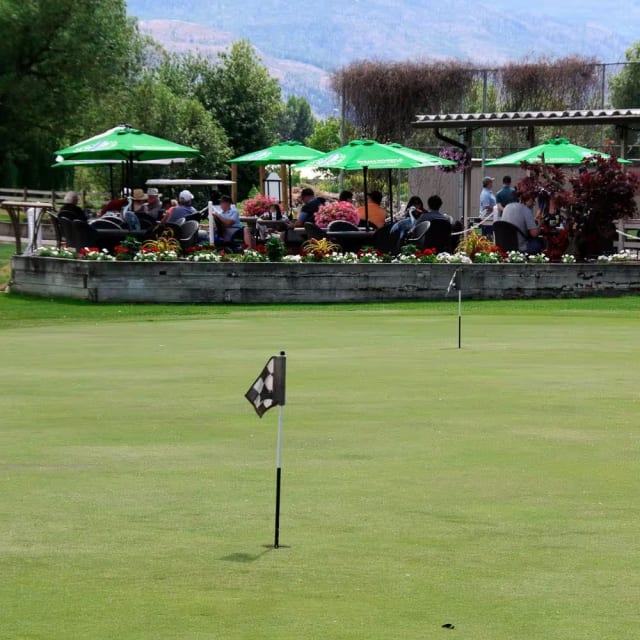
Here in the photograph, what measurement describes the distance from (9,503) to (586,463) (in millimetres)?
3084


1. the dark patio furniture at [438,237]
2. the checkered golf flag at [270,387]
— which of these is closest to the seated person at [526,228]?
the dark patio furniture at [438,237]

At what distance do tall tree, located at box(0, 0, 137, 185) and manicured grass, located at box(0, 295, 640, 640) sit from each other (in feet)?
119

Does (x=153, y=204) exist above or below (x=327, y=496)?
above

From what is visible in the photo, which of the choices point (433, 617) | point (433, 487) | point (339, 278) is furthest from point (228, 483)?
point (339, 278)

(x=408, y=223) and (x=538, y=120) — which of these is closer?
(x=408, y=223)

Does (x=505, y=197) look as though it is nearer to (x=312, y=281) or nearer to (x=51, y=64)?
(x=312, y=281)

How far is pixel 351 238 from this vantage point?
2542 cm

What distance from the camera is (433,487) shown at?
25.3 ft

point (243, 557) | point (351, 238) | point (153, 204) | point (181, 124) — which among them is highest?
point (181, 124)

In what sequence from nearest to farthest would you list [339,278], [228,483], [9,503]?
[9,503], [228,483], [339,278]

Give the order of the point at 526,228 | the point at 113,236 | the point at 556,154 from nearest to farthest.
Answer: the point at 526,228 < the point at 113,236 < the point at 556,154

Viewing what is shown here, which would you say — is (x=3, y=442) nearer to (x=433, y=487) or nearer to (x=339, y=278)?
(x=433, y=487)

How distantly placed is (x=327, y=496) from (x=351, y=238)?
1800 cm

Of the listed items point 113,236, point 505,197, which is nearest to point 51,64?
point 505,197
